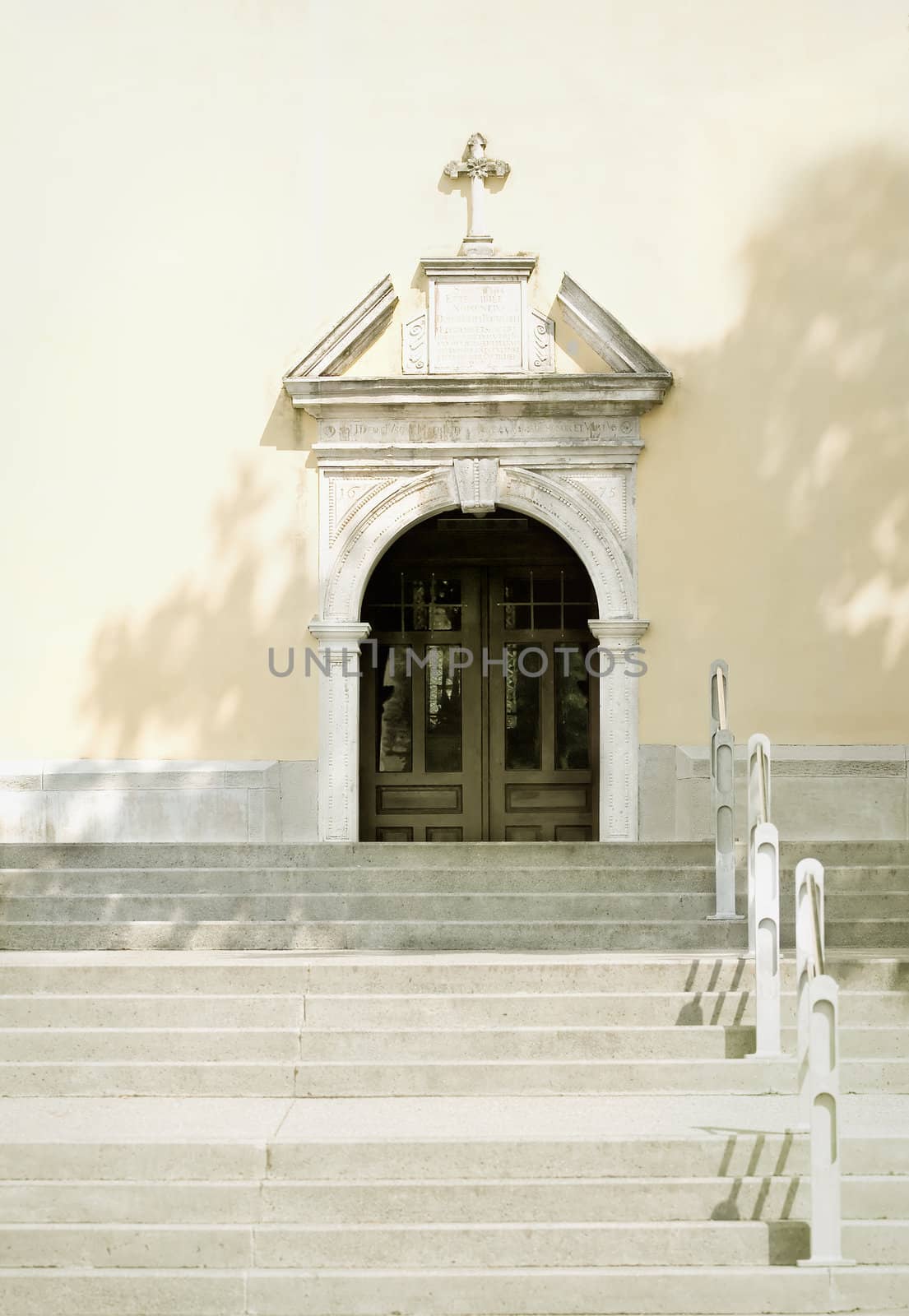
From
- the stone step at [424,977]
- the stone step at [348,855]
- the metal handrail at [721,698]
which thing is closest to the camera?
the stone step at [424,977]

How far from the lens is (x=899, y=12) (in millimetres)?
10023

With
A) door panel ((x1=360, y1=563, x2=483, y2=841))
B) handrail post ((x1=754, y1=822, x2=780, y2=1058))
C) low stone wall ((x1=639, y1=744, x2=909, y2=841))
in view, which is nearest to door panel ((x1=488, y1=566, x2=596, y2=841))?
door panel ((x1=360, y1=563, x2=483, y2=841))

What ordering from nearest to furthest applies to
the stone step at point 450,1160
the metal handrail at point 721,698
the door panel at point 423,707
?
the stone step at point 450,1160, the metal handrail at point 721,698, the door panel at point 423,707

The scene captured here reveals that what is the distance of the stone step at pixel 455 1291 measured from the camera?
484cm

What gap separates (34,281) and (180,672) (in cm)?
292

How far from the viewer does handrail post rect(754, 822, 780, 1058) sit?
6.09 meters

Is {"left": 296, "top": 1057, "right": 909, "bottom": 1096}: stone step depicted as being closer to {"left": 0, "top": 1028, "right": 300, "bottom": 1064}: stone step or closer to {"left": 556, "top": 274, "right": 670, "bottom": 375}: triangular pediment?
{"left": 0, "top": 1028, "right": 300, "bottom": 1064}: stone step

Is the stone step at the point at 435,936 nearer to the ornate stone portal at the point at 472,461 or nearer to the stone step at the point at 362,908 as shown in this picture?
the stone step at the point at 362,908

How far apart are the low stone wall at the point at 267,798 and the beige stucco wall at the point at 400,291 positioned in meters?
0.17

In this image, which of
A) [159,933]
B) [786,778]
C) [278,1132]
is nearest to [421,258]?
[786,778]

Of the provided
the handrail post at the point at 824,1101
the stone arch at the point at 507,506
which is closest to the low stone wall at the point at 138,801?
the stone arch at the point at 507,506

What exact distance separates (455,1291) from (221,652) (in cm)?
585

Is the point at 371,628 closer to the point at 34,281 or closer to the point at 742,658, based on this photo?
the point at 742,658

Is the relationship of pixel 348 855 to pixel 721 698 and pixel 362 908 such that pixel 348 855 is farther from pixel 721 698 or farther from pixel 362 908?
pixel 721 698
